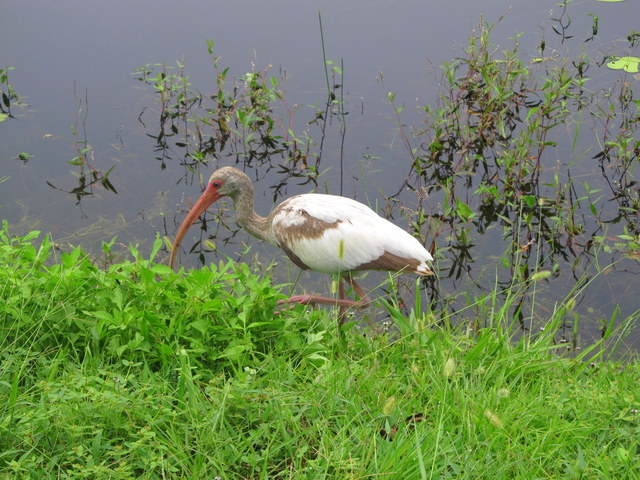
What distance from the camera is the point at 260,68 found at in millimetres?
7543

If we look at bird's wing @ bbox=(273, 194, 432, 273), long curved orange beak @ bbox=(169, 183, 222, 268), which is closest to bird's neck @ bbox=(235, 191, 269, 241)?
long curved orange beak @ bbox=(169, 183, 222, 268)

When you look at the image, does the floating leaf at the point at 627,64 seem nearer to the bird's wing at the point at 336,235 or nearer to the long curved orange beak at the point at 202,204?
the bird's wing at the point at 336,235

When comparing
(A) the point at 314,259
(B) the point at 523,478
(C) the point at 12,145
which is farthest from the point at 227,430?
(C) the point at 12,145

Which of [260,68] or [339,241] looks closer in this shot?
[339,241]

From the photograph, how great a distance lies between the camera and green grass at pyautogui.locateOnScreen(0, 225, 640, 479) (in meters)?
2.87

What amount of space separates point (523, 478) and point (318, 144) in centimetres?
432

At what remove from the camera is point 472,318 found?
16.6ft

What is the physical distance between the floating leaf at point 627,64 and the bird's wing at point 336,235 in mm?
3996

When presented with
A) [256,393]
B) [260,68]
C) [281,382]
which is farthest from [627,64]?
[256,393]

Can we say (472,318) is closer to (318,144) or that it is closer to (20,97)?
(318,144)

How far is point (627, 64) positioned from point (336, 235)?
4372 mm

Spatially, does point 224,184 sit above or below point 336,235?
above

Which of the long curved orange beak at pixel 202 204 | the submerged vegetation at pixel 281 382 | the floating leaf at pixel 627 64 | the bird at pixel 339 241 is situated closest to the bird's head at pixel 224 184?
the long curved orange beak at pixel 202 204

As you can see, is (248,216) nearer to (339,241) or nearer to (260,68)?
(339,241)
